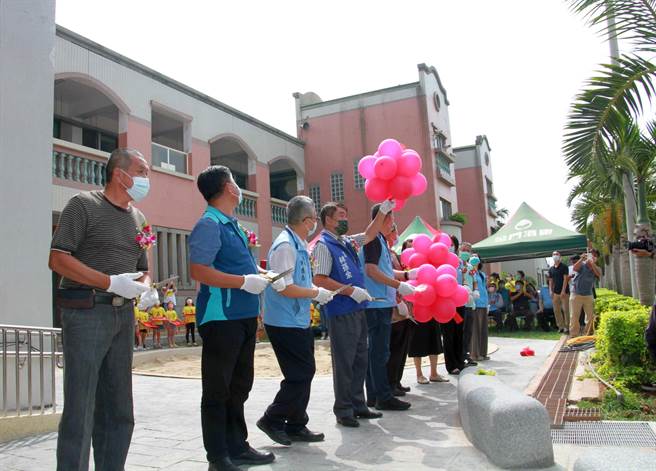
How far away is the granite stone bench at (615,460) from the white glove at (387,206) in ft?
10.6

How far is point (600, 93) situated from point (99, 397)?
6585 millimetres

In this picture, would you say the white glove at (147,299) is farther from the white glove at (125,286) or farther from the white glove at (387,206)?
the white glove at (387,206)

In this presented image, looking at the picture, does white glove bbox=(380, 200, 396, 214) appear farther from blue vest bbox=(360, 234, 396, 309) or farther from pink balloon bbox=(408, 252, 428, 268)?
pink balloon bbox=(408, 252, 428, 268)

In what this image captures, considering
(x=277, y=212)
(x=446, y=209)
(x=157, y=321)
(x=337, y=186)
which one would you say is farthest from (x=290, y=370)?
(x=446, y=209)

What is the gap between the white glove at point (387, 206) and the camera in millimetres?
5371

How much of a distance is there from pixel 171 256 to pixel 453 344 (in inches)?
465

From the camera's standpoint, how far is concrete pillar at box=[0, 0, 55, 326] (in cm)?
534

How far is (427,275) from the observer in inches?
237

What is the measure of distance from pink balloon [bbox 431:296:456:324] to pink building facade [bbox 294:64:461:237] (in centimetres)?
1958

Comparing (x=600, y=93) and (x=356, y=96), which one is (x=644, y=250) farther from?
(x=356, y=96)

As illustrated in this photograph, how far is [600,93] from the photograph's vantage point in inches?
269

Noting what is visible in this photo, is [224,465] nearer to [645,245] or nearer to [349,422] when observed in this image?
[349,422]

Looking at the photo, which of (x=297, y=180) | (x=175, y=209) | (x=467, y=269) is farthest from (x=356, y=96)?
(x=467, y=269)

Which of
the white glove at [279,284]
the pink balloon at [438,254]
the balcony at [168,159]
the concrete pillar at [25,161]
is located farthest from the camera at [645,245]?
the balcony at [168,159]
